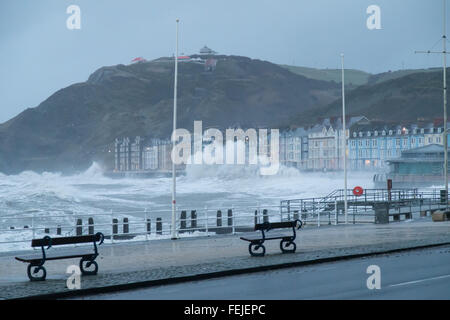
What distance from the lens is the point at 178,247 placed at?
22.4m

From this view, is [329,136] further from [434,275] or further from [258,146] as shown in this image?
[434,275]

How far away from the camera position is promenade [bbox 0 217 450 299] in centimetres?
1425

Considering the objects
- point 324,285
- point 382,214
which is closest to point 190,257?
point 324,285

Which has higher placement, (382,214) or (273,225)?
(273,225)

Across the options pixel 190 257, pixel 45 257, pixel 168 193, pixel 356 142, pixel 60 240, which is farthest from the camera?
pixel 356 142

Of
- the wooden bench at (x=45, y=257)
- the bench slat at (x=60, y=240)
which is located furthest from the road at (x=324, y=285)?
the bench slat at (x=60, y=240)

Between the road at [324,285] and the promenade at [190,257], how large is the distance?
32.6 inches

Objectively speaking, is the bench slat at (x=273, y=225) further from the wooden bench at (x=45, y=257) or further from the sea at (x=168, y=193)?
the sea at (x=168, y=193)

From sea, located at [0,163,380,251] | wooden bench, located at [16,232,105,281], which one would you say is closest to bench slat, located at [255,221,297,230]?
wooden bench, located at [16,232,105,281]

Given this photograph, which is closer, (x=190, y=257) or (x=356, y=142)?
(x=190, y=257)

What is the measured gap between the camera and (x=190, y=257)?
62.3 feet

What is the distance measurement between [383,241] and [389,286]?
10.7 meters

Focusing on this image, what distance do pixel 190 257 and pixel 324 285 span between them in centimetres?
643

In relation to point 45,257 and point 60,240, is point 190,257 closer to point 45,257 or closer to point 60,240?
point 60,240
